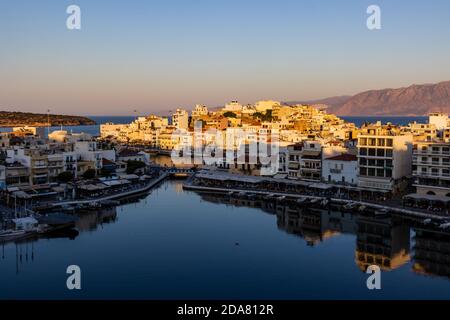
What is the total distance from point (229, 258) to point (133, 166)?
22855 mm

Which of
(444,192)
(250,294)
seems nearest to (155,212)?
(250,294)

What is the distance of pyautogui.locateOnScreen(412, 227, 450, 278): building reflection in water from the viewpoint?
18531mm

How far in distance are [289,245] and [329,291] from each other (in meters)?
5.98

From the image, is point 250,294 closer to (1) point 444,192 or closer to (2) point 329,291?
(2) point 329,291

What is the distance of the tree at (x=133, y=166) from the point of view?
1625 inches

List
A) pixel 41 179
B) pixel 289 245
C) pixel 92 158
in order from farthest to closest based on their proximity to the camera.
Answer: pixel 92 158
pixel 41 179
pixel 289 245

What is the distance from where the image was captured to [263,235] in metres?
24.2

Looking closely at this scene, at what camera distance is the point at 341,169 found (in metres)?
33.5

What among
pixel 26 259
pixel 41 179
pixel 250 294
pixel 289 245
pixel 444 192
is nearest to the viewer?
pixel 250 294

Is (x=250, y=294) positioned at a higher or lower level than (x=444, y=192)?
lower

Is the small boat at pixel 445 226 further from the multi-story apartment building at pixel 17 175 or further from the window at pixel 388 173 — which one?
the multi-story apartment building at pixel 17 175

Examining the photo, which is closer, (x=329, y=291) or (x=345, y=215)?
(x=329, y=291)

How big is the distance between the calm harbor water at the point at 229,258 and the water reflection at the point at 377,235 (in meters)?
0.04

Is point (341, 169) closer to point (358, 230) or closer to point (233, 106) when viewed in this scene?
point (358, 230)
